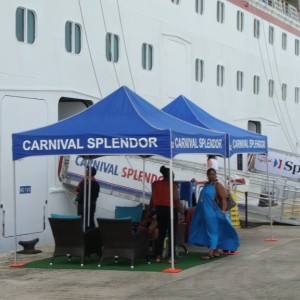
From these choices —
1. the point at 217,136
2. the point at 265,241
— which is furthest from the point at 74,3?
the point at 265,241

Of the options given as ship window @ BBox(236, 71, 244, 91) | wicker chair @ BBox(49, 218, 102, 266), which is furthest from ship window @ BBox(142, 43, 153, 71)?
wicker chair @ BBox(49, 218, 102, 266)

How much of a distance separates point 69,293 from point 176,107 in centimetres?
644

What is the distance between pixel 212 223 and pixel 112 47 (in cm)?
734

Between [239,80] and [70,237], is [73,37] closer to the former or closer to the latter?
[70,237]

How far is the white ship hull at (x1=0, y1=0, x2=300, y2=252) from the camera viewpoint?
1445cm

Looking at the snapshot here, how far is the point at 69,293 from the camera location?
9336 mm

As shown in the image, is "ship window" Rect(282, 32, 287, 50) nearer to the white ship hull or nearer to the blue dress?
the white ship hull

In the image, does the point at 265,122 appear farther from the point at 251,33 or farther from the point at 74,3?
the point at 74,3

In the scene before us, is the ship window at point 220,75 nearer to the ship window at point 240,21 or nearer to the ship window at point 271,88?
the ship window at point 240,21

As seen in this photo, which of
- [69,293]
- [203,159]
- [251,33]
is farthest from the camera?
[251,33]

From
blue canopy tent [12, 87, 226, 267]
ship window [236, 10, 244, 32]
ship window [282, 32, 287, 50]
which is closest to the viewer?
blue canopy tent [12, 87, 226, 267]

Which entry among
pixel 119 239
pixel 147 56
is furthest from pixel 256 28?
pixel 119 239

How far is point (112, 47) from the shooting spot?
17984 mm

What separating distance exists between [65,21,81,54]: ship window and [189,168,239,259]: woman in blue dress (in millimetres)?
5845
